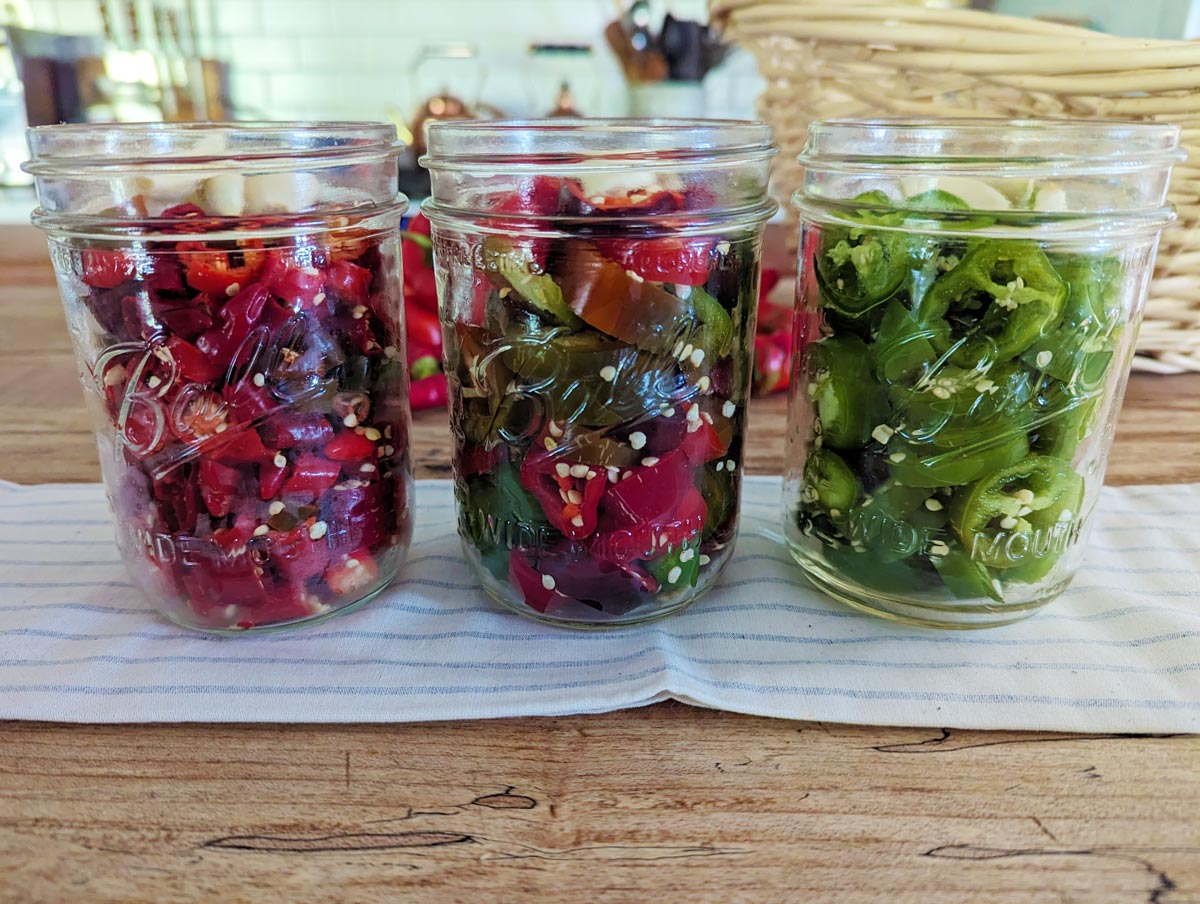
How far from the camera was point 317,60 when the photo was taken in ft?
10.3

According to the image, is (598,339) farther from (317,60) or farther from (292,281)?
(317,60)

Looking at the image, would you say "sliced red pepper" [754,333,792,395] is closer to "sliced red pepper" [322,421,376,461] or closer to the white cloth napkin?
the white cloth napkin

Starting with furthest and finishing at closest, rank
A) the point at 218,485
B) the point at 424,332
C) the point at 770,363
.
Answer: the point at 424,332 < the point at 770,363 < the point at 218,485

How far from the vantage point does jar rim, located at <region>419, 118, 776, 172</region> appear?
0.61 meters

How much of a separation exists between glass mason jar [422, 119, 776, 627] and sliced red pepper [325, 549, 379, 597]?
0.34ft

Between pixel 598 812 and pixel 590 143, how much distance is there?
1.47 ft

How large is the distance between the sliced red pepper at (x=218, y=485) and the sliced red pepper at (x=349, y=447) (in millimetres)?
69

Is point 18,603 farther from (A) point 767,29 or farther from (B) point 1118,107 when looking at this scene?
(B) point 1118,107

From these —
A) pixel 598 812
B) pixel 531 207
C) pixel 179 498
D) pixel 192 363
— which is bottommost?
pixel 598 812

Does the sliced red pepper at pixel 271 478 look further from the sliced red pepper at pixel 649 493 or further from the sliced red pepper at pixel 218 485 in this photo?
the sliced red pepper at pixel 649 493

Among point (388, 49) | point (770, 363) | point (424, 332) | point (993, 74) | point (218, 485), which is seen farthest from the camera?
point (388, 49)

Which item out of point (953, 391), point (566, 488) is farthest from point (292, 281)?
point (953, 391)

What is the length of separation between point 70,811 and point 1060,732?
0.66 m

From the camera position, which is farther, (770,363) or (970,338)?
(770,363)
